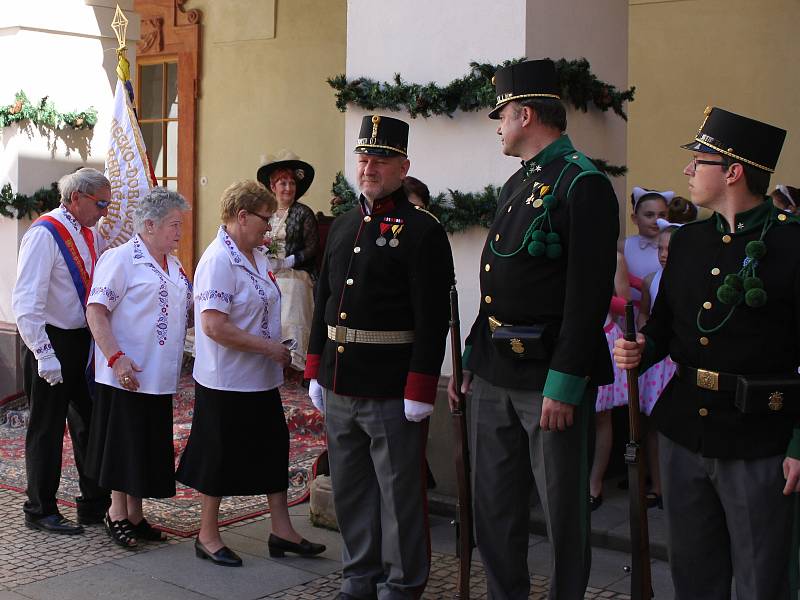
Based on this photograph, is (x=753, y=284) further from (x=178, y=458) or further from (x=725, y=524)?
(x=178, y=458)

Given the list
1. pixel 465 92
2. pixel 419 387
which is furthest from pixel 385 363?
pixel 465 92

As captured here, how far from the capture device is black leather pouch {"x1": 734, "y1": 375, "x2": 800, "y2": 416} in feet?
9.59

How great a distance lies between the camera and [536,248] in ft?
11.1

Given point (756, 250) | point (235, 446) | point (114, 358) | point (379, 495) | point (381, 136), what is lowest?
point (379, 495)

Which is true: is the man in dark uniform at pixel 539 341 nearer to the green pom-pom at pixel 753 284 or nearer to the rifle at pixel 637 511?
the rifle at pixel 637 511

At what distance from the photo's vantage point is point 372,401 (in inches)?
156

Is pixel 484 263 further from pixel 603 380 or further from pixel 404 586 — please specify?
pixel 404 586

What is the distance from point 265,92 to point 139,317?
649 centimetres

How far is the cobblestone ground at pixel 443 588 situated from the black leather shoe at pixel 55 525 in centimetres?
134

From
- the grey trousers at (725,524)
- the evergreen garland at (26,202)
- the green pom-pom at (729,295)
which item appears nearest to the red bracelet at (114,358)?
the grey trousers at (725,524)

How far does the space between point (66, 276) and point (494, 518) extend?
8.62 feet

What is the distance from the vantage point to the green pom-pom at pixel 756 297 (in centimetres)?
292

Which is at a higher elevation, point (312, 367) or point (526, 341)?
point (526, 341)

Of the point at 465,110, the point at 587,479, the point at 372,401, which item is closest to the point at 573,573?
the point at 587,479
